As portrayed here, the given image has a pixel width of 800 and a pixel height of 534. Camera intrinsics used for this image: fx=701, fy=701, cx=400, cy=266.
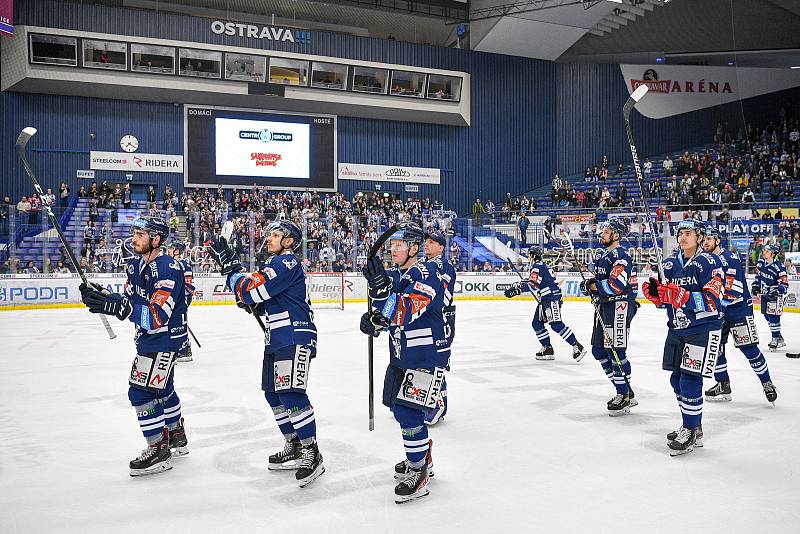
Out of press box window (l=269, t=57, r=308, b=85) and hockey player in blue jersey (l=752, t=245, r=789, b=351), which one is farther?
press box window (l=269, t=57, r=308, b=85)

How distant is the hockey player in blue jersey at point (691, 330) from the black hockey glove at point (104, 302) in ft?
12.3

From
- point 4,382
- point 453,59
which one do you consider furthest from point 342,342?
point 453,59

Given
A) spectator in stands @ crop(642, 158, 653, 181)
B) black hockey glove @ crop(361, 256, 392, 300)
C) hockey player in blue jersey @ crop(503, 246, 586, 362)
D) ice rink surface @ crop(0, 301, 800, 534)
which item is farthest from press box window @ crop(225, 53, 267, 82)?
black hockey glove @ crop(361, 256, 392, 300)

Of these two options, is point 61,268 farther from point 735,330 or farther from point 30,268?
point 735,330

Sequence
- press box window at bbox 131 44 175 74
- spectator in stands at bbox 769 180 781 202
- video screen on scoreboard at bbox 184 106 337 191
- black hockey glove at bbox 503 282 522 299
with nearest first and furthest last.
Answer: black hockey glove at bbox 503 282 522 299 → spectator in stands at bbox 769 180 781 202 → press box window at bbox 131 44 175 74 → video screen on scoreboard at bbox 184 106 337 191

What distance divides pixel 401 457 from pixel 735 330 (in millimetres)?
4184

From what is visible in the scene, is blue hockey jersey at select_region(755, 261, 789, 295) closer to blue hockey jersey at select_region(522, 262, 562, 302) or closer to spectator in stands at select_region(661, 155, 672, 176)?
blue hockey jersey at select_region(522, 262, 562, 302)

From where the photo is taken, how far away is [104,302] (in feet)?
14.3

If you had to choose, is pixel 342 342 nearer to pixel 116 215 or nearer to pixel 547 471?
pixel 547 471

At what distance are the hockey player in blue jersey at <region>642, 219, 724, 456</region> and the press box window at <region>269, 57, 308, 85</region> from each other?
2319 cm

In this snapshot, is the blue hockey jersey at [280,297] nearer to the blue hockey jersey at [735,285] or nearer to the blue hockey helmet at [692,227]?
the blue hockey helmet at [692,227]

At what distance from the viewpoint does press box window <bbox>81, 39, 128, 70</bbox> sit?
23953 millimetres

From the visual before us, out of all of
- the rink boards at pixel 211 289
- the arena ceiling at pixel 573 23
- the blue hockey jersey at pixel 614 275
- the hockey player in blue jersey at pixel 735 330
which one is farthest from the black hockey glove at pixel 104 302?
the arena ceiling at pixel 573 23

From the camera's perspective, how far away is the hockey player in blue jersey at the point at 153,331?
468 centimetres
